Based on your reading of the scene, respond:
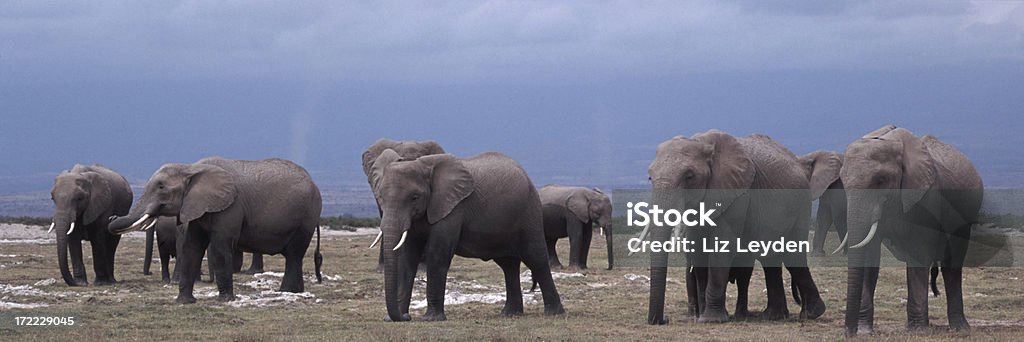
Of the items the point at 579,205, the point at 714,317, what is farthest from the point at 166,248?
the point at 714,317

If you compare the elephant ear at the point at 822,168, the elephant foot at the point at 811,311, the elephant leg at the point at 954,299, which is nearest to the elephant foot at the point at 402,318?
the elephant foot at the point at 811,311

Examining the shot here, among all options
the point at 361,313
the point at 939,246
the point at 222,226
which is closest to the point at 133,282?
the point at 222,226

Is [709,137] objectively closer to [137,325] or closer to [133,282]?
[137,325]

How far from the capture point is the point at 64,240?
26.3 m

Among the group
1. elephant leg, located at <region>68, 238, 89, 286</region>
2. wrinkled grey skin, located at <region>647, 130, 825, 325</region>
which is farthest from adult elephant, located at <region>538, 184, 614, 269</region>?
wrinkled grey skin, located at <region>647, 130, 825, 325</region>

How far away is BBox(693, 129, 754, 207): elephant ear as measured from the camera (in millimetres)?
18812

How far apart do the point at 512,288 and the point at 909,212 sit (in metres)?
5.99

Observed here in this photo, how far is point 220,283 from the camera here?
76.5ft

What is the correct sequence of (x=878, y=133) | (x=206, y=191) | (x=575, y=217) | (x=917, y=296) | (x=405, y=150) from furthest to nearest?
(x=575, y=217) < (x=405, y=150) < (x=206, y=191) < (x=878, y=133) < (x=917, y=296)

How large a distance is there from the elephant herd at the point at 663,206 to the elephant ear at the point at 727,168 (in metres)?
0.01

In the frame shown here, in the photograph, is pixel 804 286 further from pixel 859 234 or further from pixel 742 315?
pixel 859 234

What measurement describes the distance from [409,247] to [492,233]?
44.1 inches

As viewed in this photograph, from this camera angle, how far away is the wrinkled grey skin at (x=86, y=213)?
1056 inches

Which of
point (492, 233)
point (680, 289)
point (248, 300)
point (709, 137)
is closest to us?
point (709, 137)
